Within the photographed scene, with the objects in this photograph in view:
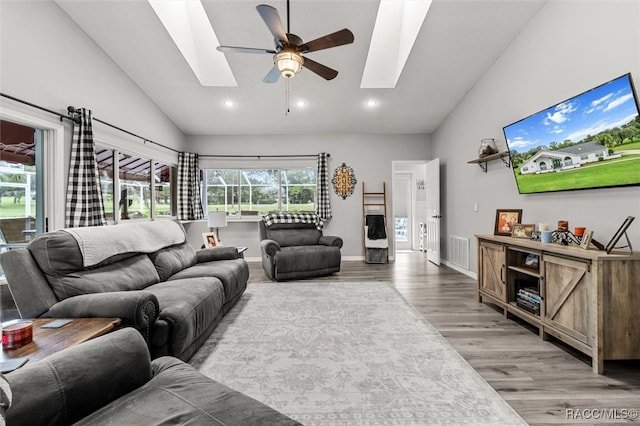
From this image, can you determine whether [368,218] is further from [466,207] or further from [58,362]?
[58,362]

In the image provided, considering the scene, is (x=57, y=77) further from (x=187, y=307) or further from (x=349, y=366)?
(x=349, y=366)

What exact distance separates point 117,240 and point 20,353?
1.22 meters

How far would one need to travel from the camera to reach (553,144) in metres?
2.72

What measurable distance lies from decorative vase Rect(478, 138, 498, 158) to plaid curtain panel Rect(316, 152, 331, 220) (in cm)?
289

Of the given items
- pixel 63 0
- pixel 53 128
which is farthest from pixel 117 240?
pixel 63 0

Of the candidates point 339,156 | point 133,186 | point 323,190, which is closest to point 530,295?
point 323,190

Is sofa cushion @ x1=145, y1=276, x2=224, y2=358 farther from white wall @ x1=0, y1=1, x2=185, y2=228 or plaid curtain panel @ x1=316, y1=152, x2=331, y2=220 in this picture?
plaid curtain panel @ x1=316, y1=152, x2=331, y2=220

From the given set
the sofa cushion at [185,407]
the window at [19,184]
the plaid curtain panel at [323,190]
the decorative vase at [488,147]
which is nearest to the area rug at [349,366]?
the sofa cushion at [185,407]

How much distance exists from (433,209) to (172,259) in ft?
14.9

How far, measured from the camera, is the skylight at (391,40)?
3.59 meters

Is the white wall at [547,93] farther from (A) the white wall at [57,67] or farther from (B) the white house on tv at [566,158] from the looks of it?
(A) the white wall at [57,67]

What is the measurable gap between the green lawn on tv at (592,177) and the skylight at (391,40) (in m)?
2.18

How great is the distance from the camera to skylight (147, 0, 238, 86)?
3.47 m

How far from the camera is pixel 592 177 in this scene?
2371mm
